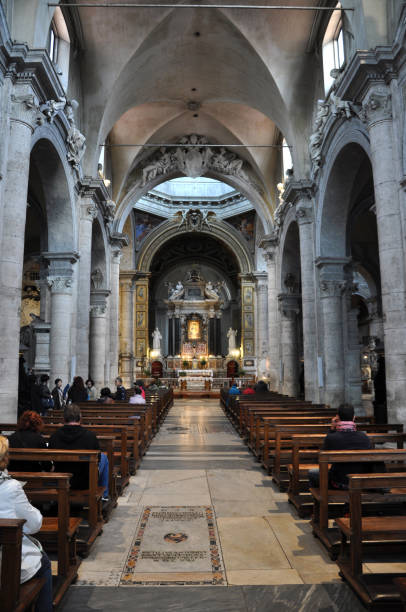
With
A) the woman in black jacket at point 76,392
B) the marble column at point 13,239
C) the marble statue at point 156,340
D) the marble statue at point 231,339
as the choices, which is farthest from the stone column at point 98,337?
the marble statue at point 231,339

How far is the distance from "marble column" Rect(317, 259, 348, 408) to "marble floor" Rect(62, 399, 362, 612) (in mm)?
7233

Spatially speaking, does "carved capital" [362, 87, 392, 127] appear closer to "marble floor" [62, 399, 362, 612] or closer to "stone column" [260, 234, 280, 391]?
"marble floor" [62, 399, 362, 612]

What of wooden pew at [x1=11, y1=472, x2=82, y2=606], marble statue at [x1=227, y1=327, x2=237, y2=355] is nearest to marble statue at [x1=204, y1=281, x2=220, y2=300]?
marble statue at [x1=227, y1=327, x2=237, y2=355]

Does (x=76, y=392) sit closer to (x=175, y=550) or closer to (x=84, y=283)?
(x=84, y=283)

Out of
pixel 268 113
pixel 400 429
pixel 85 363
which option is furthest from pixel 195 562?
pixel 268 113

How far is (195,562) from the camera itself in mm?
4023

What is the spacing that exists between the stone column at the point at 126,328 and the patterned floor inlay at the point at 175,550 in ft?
81.2

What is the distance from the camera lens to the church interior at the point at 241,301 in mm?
3736

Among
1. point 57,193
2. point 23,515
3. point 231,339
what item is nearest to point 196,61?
point 57,193

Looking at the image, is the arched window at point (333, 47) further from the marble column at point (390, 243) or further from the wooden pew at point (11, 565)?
the wooden pew at point (11, 565)

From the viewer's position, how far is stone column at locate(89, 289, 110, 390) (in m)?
19.0

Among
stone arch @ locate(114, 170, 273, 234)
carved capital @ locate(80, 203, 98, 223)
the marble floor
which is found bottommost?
the marble floor

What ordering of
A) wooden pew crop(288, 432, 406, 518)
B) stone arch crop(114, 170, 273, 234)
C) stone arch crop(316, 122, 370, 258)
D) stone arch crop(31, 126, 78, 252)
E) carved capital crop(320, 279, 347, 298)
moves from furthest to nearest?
stone arch crop(114, 170, 273, 234) < carved capital crop(320, 279, 347, 298) < stone arch crop(31, 126, 78, 252) < stone arch crop(316, 122, 370, 258) < wooden pew crop(288, 432, 406, 518)

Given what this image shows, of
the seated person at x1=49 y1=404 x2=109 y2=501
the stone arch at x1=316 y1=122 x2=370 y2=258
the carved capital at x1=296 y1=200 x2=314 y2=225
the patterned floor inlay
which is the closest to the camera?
the patterned floor inlay
